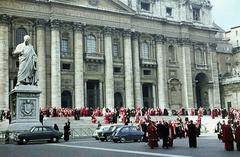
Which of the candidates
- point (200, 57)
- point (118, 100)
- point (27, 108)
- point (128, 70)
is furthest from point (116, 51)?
point (27, 108)

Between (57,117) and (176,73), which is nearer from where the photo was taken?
(57,117)

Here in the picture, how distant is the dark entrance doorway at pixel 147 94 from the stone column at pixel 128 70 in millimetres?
3754

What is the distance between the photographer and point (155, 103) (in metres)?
52.8

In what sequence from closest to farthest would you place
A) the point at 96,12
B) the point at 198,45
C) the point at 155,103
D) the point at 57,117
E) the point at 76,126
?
the point at 76,126, the point at 57,117, the point at 96,12, the point at 155,103, the point at 198,45

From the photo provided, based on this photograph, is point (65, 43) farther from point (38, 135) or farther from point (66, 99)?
point (38, 135)

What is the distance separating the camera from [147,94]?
53469mm

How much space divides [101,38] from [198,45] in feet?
55.0

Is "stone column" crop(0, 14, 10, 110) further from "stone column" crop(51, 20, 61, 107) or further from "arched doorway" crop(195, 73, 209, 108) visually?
"arched doorway" crop(195, 73, 209, 108)

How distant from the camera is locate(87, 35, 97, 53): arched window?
48.5m

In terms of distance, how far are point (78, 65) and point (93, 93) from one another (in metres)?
4.27

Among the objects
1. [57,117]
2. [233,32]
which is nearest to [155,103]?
[57,117]

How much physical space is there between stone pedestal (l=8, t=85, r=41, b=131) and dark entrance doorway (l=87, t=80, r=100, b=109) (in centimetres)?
2359

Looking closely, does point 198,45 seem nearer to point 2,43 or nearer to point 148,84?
point 148,84

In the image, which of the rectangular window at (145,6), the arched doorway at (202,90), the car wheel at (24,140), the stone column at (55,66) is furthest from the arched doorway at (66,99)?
the car wheel at (24,140)
